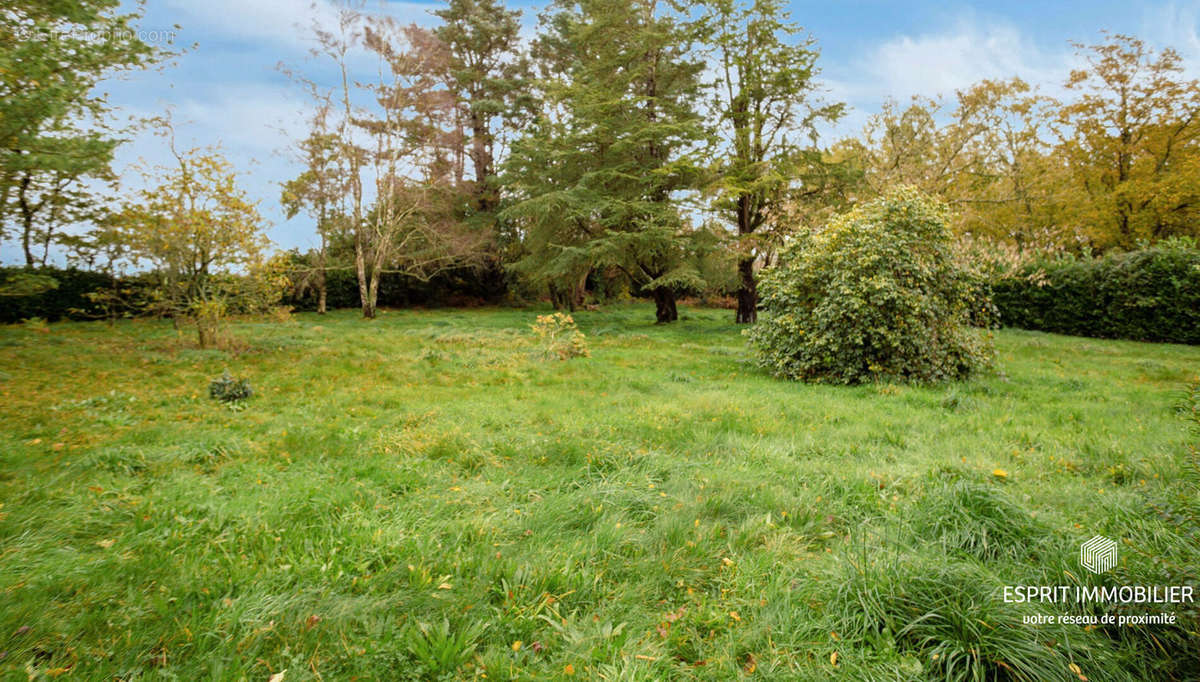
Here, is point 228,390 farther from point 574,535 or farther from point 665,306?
point 665,306

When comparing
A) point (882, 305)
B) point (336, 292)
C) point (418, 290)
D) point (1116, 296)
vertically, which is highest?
point (418, 290)

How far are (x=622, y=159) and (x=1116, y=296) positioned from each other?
16.6m

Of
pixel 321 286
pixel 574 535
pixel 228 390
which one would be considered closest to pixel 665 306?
pixel 228 390

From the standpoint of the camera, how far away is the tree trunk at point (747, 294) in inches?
746

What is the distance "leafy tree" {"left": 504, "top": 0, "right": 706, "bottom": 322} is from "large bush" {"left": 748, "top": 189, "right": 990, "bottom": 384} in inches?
315

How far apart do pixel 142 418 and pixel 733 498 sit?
6.50 m

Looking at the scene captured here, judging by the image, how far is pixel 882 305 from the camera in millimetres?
8195

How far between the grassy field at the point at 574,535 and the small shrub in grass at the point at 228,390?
16cm

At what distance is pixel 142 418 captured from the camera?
5.54 meters

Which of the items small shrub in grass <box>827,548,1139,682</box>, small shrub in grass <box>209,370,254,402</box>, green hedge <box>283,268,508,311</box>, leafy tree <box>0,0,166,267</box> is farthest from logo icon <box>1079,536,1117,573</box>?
green hedge <box>283,268,508,311</box>

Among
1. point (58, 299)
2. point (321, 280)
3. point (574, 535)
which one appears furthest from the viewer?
point (321, 280)

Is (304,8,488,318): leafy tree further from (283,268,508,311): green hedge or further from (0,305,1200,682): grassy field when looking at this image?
(0,305,1200,682): grassy field

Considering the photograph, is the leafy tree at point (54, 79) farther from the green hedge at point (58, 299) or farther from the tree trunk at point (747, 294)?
the tree trunk at point (747, 294)

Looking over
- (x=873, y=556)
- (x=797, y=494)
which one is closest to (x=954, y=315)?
(x=797, y=494)
